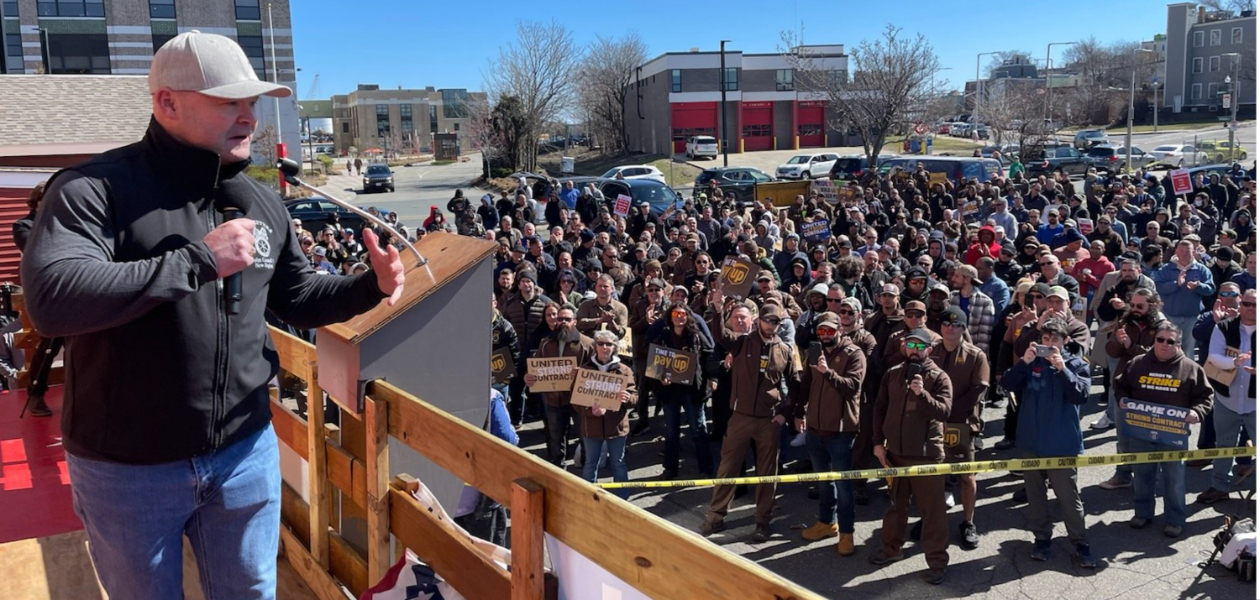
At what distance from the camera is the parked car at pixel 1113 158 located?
144 ft

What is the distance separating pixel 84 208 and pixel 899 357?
747 cm

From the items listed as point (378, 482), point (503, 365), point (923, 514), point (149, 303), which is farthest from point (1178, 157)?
point (149, 303)

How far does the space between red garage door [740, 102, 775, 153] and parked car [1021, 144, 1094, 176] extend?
957 inches

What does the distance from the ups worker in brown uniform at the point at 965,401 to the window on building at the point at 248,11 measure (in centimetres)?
6295

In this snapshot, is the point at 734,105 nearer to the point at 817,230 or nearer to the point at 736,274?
the point at 817,230

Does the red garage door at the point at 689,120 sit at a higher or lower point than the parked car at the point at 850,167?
higher

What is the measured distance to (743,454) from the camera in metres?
8.43

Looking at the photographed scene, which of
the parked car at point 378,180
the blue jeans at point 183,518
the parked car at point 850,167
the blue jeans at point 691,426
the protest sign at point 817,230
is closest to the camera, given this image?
the blue jeans at point 183,518

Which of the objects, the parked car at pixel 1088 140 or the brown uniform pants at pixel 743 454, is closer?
the brown uniform pants at pixel 743 454

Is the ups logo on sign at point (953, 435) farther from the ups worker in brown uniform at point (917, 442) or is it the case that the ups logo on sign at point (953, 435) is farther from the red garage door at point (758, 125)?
the red garage door at point (758, 125)

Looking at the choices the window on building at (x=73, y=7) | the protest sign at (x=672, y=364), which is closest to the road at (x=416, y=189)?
the window on building at (x=73, y=7)

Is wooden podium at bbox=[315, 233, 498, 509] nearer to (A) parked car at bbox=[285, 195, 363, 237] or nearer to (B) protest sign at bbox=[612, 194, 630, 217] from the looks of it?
(B) protest sign at bbox=[612, 194, 630, 217]

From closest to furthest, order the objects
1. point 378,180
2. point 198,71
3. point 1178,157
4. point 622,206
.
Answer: point 198,71
point 622,206
point 1178,157
point 378,180

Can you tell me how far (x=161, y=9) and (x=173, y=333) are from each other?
70418 mm
